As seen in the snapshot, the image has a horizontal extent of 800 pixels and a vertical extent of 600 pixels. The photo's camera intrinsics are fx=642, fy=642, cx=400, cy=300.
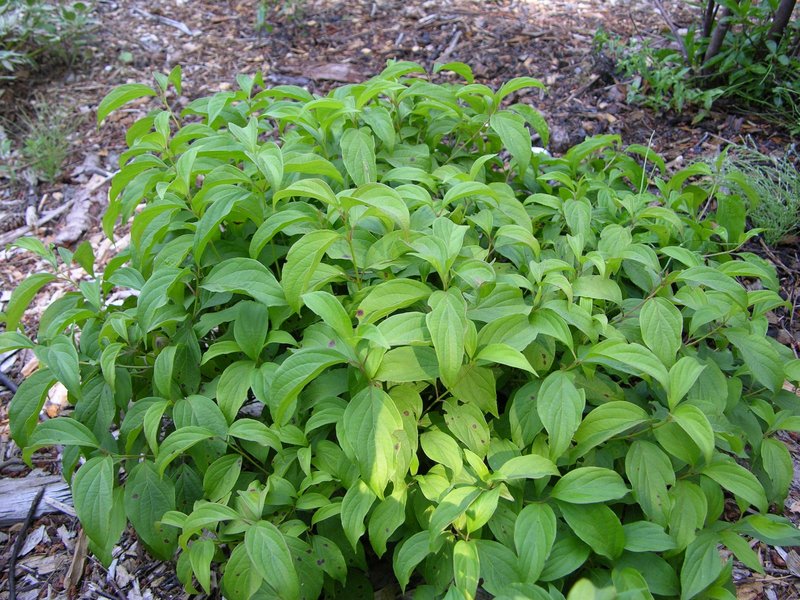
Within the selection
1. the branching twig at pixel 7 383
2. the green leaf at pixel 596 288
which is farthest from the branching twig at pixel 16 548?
the green leaf at pixel 596 288

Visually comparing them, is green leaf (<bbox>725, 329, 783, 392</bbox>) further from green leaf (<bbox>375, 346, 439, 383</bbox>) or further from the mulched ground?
green leaf (<bbox>375, 346, 439, 383</bbox>)

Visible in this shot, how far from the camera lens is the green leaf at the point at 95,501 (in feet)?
5.69

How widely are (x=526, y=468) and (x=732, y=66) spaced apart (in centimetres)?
312

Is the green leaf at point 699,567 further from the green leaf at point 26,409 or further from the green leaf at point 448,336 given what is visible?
the green leaf at point 26,409

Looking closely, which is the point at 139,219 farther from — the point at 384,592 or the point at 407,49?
the point at 407,49

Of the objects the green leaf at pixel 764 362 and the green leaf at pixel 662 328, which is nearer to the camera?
the green leaf at pixel 662 328

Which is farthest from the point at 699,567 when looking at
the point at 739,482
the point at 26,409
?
the point at 26,409

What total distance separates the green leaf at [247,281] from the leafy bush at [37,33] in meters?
3.39

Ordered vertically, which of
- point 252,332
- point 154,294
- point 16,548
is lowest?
point 16,548

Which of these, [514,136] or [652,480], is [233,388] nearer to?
[652,480]

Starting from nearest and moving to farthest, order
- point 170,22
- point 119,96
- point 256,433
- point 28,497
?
point 256,433, point 119,96, point 28,497, point 170,22

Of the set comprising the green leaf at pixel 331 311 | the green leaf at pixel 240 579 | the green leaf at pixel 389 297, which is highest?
the green leaf at pixel 331 311

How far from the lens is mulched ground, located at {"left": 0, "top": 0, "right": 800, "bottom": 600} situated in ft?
12.0

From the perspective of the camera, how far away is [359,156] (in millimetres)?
2115
